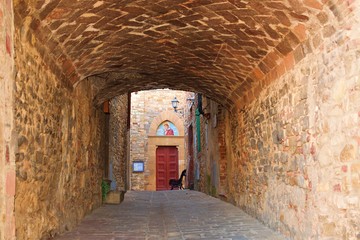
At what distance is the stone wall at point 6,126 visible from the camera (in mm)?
2602

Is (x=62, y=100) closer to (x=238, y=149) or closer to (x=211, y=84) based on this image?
(x=211, y=84)

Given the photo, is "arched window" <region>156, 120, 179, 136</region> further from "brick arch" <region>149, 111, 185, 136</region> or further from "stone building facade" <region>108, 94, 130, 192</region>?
"stone building facade" <region>108, 94, 130, 192</region>

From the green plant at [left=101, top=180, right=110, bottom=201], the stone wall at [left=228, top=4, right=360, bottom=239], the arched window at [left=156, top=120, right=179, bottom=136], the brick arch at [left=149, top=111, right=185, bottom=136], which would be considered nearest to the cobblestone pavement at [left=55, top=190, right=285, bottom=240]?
the stone wall at [left=228, top=4, right=360, bottom=239]

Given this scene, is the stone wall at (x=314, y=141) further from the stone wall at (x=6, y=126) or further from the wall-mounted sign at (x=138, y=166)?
the wall-mounted sign at (x=138, y=166)

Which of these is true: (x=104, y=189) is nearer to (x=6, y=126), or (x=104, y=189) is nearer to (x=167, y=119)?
(x=6, y=126)

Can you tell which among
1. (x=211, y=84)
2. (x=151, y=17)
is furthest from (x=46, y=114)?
(x=211, y=84)

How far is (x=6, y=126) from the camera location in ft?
8.79

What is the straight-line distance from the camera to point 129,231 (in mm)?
5379

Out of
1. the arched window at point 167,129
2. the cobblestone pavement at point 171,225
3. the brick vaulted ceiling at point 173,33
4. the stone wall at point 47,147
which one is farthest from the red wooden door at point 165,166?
the brick vaulted ceiling at point 173,33

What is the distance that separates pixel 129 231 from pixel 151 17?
2803 mm

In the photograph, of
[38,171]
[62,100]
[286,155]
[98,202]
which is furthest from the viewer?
[98,202]

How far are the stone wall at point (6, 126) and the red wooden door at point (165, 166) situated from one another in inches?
742

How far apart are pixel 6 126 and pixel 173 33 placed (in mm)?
2757

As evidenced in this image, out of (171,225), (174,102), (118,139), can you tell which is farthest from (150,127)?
(171,225)
